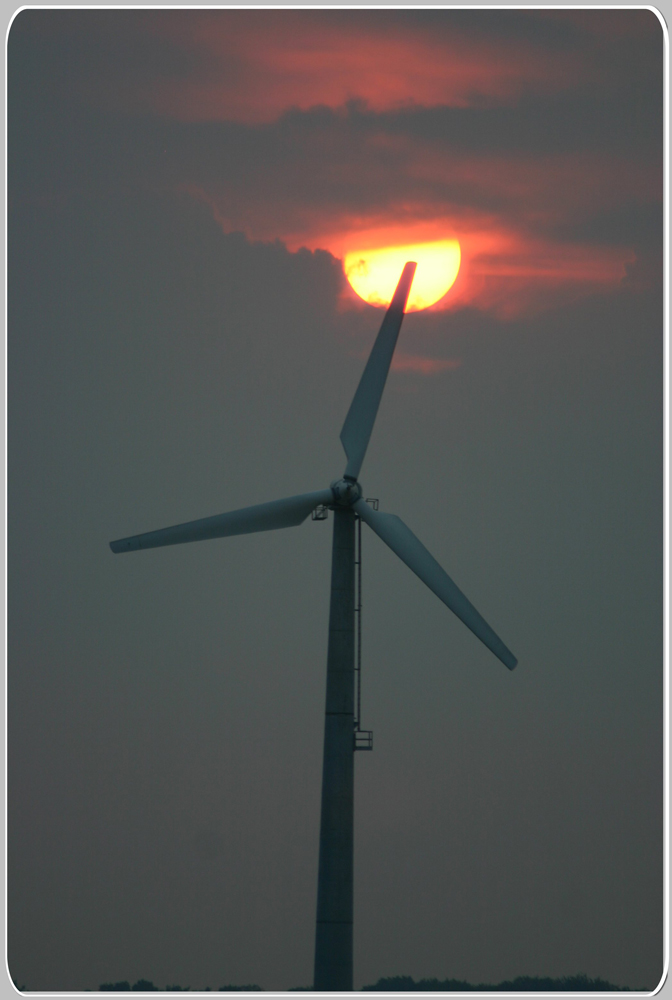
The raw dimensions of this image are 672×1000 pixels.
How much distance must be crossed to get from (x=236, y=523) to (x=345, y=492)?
4147mm

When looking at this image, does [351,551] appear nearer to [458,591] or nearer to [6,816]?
[458,591]

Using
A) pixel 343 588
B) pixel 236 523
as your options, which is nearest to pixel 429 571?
pixel 343 588

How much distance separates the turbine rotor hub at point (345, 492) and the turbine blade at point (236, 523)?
12.3 inches

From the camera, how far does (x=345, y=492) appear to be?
5634 centimetres

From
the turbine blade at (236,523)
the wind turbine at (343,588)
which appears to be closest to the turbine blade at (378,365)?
the wind turbine at (343,588)

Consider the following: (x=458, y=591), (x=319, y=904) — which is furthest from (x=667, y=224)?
(x=319, y=904)

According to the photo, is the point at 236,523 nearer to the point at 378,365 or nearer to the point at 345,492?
the point at 345,492

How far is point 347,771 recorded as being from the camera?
55.2m

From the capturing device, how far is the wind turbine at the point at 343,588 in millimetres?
53750

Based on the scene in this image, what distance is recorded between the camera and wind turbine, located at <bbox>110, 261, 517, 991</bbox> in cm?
5375

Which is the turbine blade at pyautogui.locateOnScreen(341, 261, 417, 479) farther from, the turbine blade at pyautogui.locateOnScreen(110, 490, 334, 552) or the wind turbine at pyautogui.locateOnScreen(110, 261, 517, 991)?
the turbine blade at pyautogui.locateOnScreen(110, 490, 334, 552)

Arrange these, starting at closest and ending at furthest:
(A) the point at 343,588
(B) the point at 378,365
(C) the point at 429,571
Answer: (C) the point at 429,571 → (A) the point at 343,588 → (B) the point at 378,365

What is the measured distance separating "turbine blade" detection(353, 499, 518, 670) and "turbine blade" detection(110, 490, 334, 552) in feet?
5.92

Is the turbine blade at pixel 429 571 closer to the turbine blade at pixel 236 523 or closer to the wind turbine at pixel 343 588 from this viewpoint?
the wind turbine at pixel 343 588
